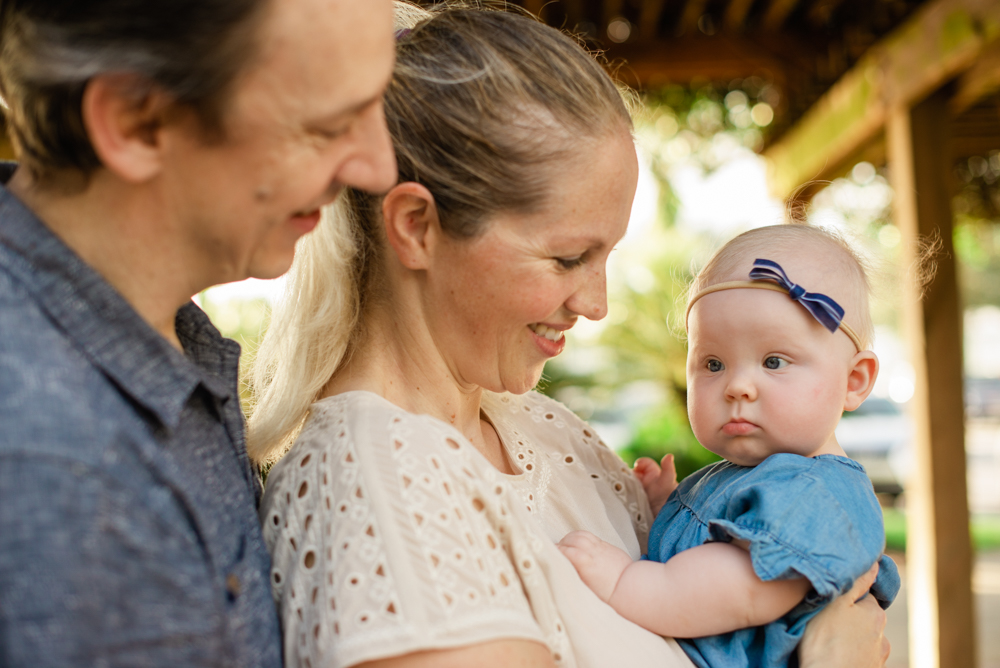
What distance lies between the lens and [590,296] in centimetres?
152

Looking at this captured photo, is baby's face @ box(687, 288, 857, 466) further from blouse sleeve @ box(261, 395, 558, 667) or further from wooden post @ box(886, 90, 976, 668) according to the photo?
wooden post @ box(886, 90, 976, 668)

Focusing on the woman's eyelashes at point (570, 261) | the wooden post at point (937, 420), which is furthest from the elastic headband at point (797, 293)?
the wooden post at point (937, 420)

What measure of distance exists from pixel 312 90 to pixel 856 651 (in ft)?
4.34

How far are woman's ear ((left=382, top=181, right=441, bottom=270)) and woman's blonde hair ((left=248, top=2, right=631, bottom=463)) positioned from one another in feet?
0.08

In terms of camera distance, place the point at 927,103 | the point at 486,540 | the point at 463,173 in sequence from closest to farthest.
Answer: the point at 486,540, the point at 463,173, the point at 927,103

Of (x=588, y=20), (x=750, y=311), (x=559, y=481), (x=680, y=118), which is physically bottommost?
(x=559, y=481)

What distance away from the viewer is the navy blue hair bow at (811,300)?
5.08 feet

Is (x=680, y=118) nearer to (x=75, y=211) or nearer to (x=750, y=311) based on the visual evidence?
(x=750, y=311)

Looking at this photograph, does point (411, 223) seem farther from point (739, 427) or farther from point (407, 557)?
point (739, 427)

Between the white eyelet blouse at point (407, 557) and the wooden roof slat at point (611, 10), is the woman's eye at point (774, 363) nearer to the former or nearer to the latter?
the white eyelet blouse at point (407, 557)

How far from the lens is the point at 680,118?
27.5 feet

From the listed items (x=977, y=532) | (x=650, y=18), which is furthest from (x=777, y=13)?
(x=977, y=532)

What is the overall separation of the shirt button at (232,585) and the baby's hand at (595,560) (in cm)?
61

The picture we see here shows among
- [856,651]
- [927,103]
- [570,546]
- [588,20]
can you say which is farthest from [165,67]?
[588,20]
